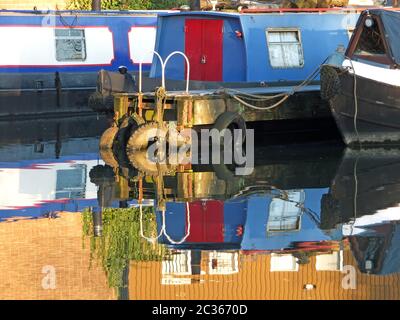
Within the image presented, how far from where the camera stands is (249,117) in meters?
20.4

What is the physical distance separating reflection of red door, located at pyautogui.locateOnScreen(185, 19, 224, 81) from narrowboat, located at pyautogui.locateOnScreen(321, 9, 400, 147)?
2.66m

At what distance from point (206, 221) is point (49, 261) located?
2.39m

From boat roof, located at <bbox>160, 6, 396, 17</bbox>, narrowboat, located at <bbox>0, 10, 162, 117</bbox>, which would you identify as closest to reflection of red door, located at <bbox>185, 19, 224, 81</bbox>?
boat roof, located at <bbox>160, 6, 396, 17</bbox>

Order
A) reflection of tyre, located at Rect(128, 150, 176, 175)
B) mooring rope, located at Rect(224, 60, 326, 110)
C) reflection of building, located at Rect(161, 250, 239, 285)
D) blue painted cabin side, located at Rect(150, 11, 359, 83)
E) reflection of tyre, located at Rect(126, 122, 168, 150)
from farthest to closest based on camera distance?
blue painted cabin side, located at Rect(150, 11, 359, 83) → mooring rope, located at Rect(224, 60, 326, 110) → reflection of tyre, located at Rect(126, 122, 168, 150) → reflection of tyre, located at Rect(128, 150, 176, 175) → reflection of building, located at Rect(161, 250, 239, 285)

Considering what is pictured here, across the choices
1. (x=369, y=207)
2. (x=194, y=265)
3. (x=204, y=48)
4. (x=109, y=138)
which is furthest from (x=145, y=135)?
(x=194, y=265)

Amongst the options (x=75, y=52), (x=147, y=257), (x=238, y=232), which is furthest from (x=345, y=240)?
(x=75, y=52)

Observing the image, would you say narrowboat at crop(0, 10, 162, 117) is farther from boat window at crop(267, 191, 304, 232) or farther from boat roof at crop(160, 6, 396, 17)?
boat window at crop(267, 191, 304, 232)

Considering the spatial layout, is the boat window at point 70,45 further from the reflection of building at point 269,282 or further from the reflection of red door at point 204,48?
the reflection of building at point 269,282

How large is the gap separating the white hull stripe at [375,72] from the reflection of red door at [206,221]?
19.5ft

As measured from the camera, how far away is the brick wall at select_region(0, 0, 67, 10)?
108 ft

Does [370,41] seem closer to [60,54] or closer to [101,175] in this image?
[101,175]

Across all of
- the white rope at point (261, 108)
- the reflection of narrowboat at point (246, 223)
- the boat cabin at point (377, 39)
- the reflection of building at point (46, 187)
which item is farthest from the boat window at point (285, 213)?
the boat cabin at point (377, 39)
